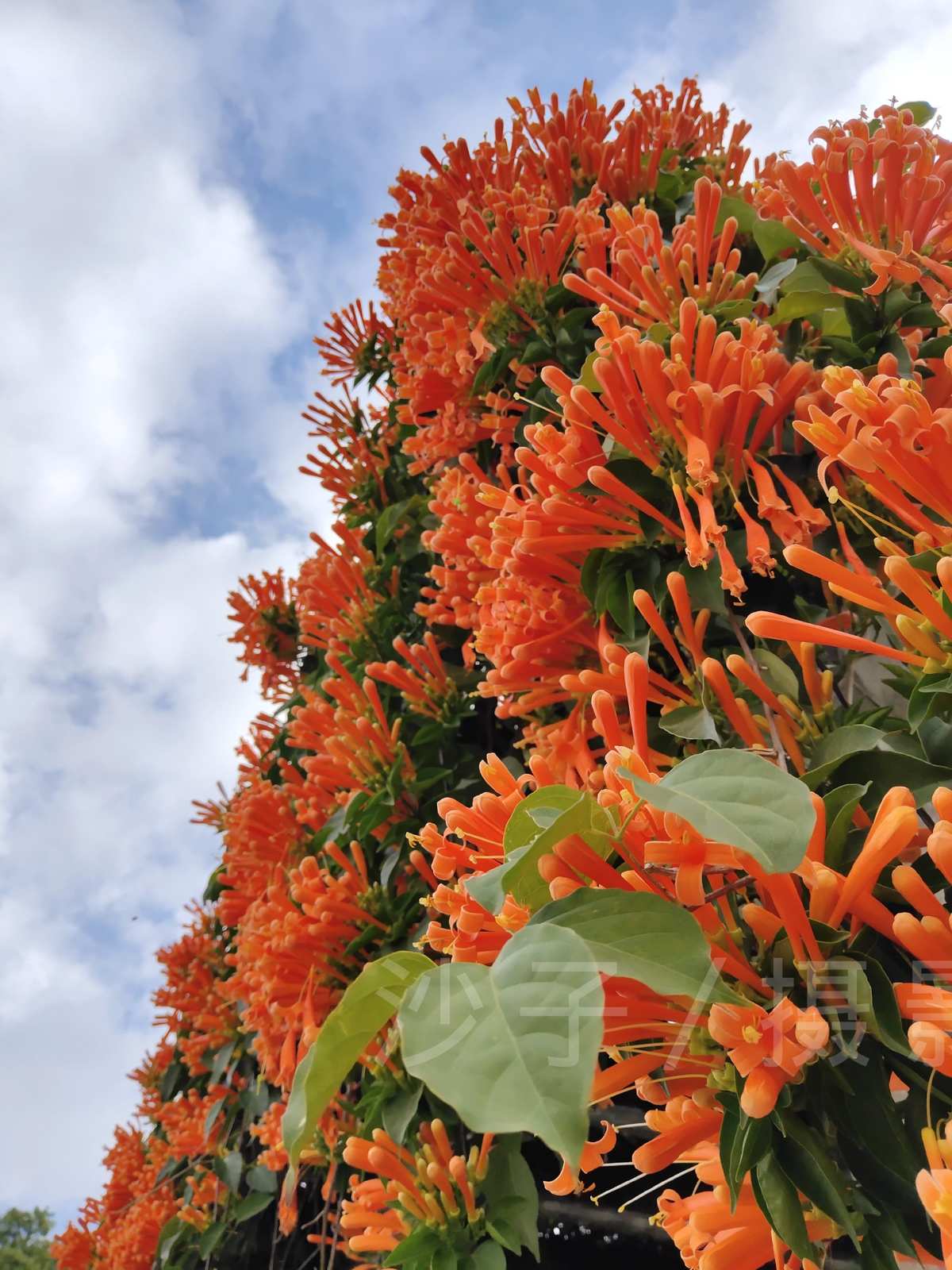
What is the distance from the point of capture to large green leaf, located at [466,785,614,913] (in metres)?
0.54

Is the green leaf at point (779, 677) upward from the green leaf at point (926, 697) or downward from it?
upward

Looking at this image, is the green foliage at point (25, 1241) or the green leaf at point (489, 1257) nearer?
the green leaf at point (489, 1257)

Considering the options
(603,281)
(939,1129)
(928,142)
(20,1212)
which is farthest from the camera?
(20,1212)

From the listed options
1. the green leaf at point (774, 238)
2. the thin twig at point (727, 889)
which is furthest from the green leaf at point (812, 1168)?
the green leaf at point (774, 238)

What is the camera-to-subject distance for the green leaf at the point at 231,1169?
227 cm

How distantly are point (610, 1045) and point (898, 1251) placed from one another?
27 cm

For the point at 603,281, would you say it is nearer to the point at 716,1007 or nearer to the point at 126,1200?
the point at 716,1007

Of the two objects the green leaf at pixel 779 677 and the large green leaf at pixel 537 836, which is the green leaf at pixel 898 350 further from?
the large green leaf at pixel 537 836

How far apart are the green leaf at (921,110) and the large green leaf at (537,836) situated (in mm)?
1525

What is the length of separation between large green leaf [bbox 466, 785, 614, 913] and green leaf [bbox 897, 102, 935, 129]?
60.1 inches

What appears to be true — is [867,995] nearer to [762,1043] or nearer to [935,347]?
[762,1043]

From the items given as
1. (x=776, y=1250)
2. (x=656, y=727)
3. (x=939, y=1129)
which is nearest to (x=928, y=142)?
(x=656, y=727)

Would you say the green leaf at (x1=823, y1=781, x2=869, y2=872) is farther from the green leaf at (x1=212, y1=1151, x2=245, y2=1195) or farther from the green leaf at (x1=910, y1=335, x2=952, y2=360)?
the green leaf at (x1=212, y1=1151, x2=245, y2=1195)

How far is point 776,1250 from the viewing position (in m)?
0.64
